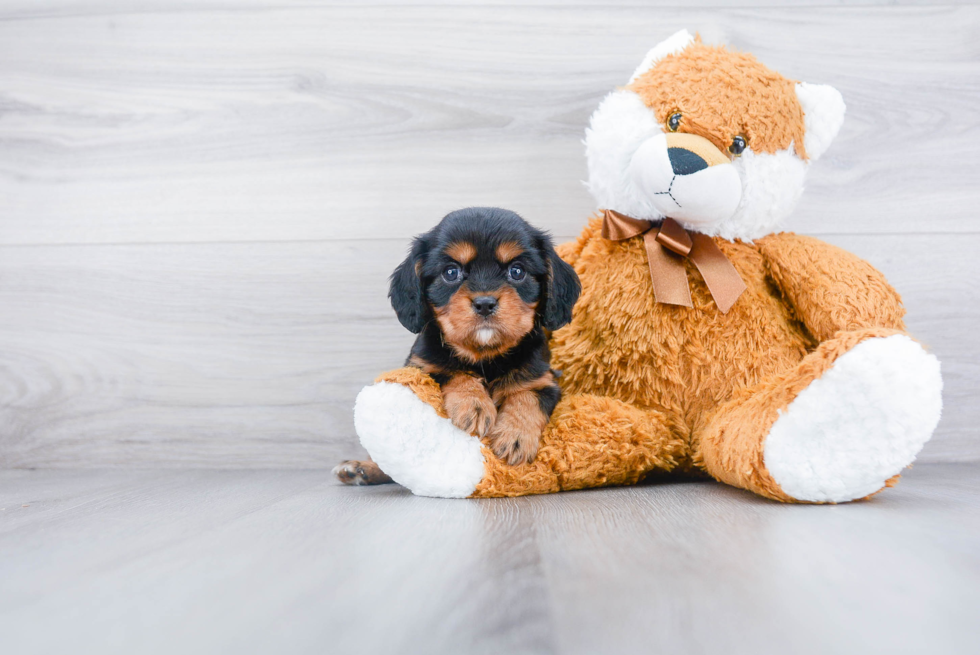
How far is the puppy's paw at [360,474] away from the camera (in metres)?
1.39

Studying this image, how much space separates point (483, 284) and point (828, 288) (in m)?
0.66

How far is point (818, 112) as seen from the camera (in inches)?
50.1

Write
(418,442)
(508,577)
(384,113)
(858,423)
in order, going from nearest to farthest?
(508,577)
(858,423)
(418,442)
(384,113)

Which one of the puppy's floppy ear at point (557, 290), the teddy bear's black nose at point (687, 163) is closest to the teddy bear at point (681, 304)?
the teddy bear's black nose at point (687, 163)

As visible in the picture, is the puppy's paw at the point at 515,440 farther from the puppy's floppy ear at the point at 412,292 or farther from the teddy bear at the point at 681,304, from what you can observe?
the puppy's floppy ear at the point at 412,292

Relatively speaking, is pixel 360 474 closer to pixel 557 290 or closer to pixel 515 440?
pixel 515 440

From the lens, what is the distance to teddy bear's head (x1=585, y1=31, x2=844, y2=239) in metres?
1.18

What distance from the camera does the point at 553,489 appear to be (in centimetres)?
116

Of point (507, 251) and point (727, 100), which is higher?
point (727, 100)

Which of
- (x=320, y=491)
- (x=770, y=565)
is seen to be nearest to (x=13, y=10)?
(x=320, y=491)

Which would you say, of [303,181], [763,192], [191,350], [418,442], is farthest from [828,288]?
[191,350]

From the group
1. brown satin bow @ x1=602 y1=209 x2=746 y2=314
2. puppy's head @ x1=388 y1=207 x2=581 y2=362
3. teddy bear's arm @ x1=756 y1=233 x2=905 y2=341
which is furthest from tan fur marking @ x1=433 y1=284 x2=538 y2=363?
teddy bear's arm @ x1=756 y1=233 x2=905 y2=341

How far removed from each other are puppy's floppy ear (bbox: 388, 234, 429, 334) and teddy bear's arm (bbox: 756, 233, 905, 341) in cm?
70

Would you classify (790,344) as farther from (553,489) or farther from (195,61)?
(195,61)
